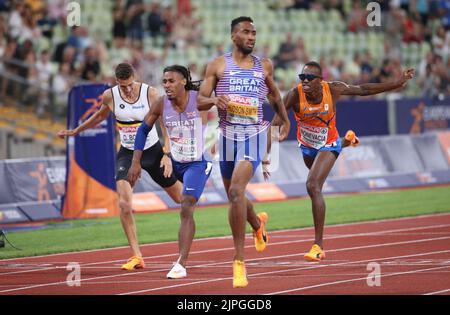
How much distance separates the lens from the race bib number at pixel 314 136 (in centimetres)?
1428

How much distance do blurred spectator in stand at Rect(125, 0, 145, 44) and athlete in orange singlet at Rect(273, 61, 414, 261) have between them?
15.1m

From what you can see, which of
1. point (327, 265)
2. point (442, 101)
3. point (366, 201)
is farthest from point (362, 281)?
point (442, 101)

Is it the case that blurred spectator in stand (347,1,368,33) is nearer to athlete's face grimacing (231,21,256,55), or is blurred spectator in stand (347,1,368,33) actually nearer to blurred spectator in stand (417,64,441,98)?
blurred spectator in stand (417,64,441,98)

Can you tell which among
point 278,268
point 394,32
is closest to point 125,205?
point 278,268

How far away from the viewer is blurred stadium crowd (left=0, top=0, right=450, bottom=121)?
2508cm

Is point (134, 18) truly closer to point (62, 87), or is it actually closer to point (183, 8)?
point (183, 8)

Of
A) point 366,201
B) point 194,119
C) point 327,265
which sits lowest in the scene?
point 366,201

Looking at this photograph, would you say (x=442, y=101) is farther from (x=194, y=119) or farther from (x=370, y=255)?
(x=194, y=119)

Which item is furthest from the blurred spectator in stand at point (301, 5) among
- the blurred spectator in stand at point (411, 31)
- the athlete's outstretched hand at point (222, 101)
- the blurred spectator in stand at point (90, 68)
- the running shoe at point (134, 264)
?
the athlete's outstretched hand at point (222, 101)

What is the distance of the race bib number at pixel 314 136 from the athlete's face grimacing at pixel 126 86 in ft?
7.63

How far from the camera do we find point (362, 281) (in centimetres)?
1138

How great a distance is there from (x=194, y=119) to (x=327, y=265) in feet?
7.85
